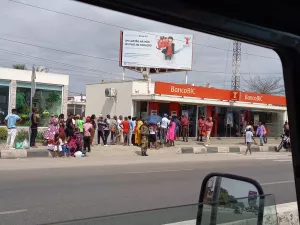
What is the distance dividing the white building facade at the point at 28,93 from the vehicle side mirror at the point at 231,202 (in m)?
23.1

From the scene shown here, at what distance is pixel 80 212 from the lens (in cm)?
711

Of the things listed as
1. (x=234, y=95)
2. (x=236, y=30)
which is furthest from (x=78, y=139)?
(x=234, y=95)

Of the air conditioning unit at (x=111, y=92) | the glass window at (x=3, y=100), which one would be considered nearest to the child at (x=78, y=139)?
the glass window at (x=3, y=100)

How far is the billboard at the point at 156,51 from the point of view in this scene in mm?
33656

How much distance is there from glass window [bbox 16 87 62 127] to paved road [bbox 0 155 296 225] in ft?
40.6

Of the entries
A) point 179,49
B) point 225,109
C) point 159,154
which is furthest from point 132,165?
point 179,49

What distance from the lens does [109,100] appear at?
29.1 m

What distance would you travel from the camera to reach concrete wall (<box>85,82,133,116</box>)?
90.3 feet

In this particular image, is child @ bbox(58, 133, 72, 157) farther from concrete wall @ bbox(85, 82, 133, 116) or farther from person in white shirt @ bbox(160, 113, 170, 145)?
concrete wall @ bbox(85, 82, 133, 116)

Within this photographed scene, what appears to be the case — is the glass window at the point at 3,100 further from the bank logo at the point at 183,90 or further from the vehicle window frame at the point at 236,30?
the vehicle window frame at the point at 236,30

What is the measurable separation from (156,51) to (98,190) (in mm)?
25931

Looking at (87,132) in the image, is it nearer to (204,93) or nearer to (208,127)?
(208,127)

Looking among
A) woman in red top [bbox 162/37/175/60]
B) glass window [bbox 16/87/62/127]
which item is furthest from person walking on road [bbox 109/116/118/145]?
woman in red top [bbox 162/37/175/60]

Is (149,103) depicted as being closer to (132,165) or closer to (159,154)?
(159,154)
